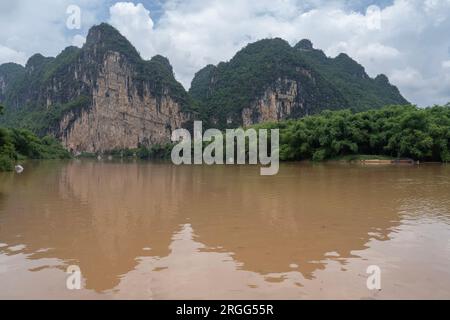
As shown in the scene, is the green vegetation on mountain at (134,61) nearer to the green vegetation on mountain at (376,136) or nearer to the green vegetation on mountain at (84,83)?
the green vegetation on mountain at (84,83)

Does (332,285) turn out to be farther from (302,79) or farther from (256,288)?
(302,79)

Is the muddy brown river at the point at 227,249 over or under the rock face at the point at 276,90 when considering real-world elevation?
under

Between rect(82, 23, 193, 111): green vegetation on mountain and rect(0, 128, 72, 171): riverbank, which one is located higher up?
rect(82, 23, 193, 111): green vegetation on mountain

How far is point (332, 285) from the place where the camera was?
14.7 ft

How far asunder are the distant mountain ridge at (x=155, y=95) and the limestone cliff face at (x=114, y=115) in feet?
0.95

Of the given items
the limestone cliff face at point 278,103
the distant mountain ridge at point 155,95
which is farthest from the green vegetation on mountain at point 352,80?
the limestone cliff face at point 278,103

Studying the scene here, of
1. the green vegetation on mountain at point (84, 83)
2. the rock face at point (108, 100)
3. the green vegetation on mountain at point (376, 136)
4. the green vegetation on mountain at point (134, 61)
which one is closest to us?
the green vegetation on mountain at point (376, 136)

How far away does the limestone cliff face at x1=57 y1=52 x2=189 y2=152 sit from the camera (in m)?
119

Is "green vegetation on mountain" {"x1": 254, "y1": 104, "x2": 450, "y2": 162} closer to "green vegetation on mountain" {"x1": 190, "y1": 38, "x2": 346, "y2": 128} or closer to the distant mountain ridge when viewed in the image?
the distant mountain ridge

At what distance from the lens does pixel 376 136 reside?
136 feet

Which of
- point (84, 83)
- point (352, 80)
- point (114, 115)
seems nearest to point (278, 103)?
point (352, 80)

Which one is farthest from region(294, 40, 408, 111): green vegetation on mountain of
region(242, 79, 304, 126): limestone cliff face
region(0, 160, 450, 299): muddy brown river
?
region(0, 160, 450, 299): muddy brown river

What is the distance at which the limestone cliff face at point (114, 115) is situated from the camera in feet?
389

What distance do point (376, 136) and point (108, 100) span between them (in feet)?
307
